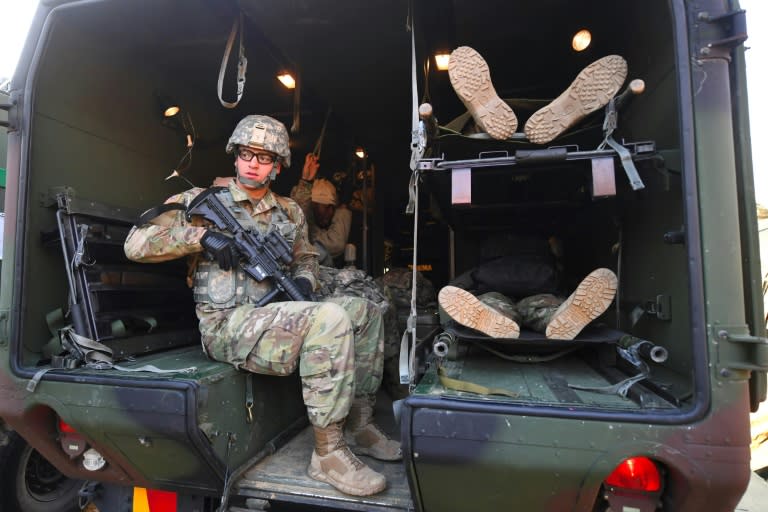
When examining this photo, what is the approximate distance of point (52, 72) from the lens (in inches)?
86.9

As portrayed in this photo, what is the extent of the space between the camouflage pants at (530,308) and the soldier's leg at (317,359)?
767 millimetres

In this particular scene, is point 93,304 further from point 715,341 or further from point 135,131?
point 715,341

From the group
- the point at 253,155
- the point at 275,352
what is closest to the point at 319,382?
the point at 275,352

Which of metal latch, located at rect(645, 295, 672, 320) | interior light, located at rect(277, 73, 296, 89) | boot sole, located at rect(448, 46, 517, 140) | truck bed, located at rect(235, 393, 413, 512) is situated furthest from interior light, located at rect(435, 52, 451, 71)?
truck bed, located at rect(235, 393, 413, 512)

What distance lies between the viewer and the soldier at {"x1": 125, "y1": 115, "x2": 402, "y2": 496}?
75.7 inches

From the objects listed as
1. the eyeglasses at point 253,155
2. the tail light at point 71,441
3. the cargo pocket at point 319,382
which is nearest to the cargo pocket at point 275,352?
the cargo pocket at point 319,382

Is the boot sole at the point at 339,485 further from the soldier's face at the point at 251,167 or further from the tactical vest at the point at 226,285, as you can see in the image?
the soldier's face at the point at 251,167

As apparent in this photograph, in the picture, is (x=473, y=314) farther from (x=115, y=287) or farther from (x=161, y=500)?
(x=115, y=287)

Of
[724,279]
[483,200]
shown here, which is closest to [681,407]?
[724,279]

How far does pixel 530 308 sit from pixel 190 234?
1.73 metres

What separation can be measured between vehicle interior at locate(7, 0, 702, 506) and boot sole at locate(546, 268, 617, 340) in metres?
0.14

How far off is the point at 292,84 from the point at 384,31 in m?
1.04

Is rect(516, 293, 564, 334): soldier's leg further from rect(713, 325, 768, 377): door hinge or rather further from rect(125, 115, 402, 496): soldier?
rect(713, 325, 768, 377): door hinge

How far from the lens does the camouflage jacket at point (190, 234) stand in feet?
7.18
